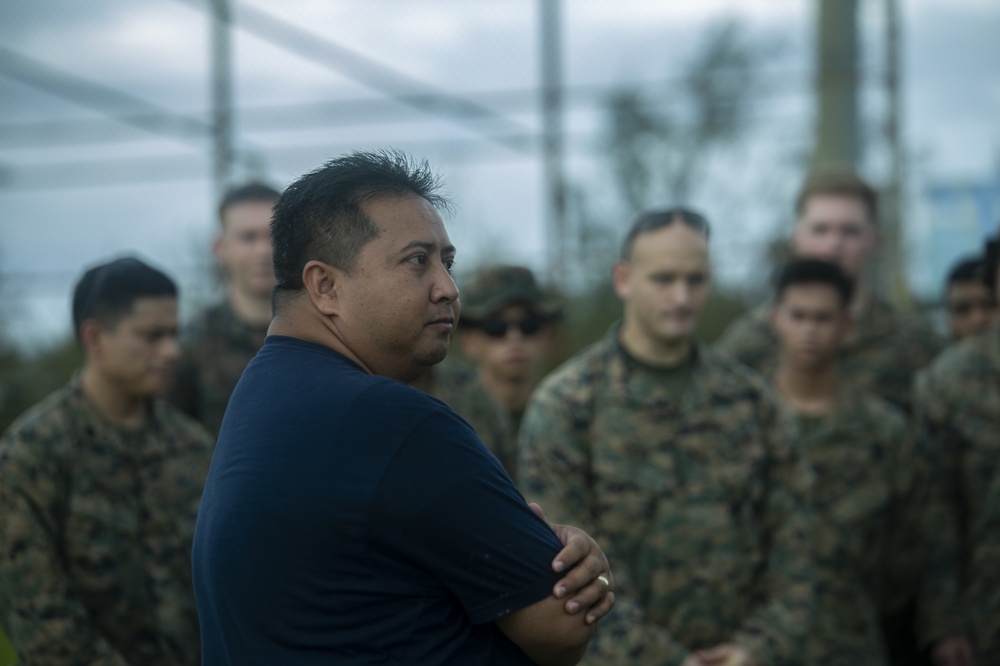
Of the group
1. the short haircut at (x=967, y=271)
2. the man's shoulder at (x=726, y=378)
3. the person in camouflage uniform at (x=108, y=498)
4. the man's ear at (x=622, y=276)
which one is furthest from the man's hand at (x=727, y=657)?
the short haircut at (x=967, y=271)

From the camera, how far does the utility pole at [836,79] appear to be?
7.57m

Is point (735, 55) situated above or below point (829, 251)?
above

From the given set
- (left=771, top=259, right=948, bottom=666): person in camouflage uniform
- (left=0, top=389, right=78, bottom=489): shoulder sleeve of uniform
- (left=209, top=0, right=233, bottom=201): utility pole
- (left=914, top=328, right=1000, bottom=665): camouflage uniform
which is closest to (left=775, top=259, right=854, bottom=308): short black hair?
(left=771, top=259, right=948, bottom=666): person in camouflage uniform

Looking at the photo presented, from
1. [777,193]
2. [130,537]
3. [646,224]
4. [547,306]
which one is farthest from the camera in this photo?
[777,193]

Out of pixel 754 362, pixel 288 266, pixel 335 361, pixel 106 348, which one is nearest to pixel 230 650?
pixel 335 361

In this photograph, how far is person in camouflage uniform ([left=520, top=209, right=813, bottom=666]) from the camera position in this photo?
404 centimetres

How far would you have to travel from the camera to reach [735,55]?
8.82 m

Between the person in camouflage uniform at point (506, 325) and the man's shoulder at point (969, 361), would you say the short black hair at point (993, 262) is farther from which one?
the person in camouflage uniform at point (506, 325)

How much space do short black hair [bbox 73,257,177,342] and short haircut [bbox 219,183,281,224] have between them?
938mm

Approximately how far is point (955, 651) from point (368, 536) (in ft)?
12.7

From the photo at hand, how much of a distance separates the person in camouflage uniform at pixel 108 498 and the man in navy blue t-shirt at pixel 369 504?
1.59 m

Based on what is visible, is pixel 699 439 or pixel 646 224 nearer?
pixel 699 439

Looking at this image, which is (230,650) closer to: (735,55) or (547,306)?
(547,306)

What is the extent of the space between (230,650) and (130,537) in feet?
6.38
